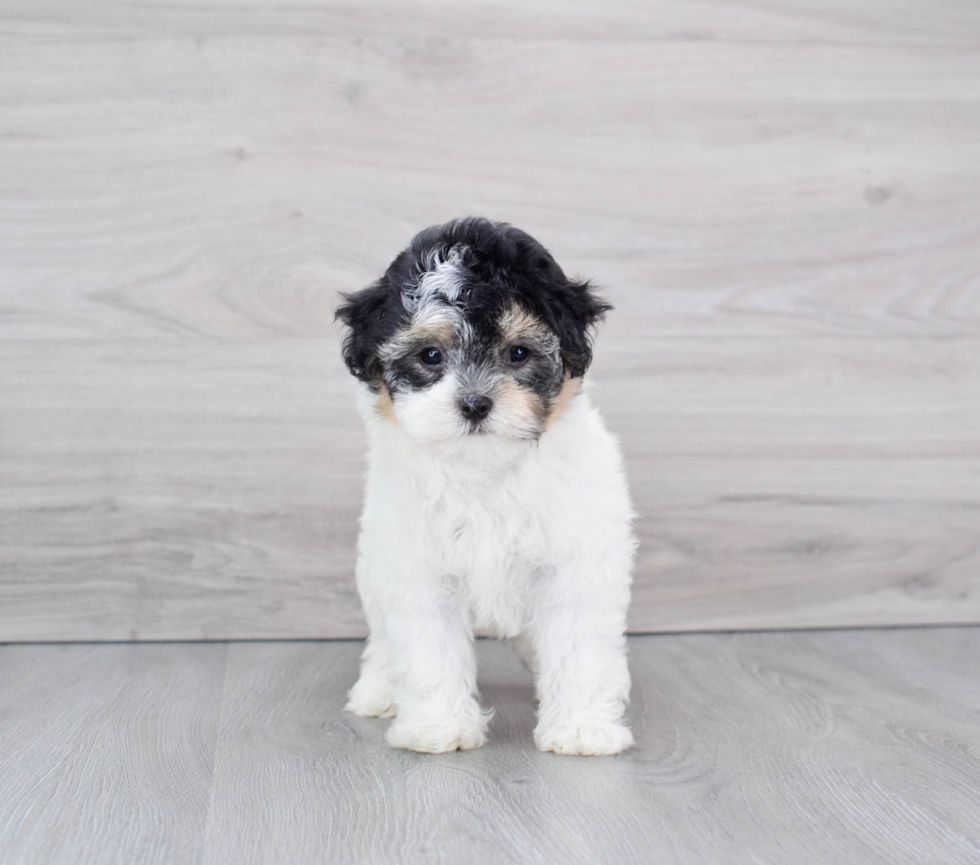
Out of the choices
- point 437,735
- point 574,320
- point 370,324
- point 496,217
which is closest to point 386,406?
point 370,324

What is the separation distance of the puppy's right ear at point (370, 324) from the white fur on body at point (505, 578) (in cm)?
7

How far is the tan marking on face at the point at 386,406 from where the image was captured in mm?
1743

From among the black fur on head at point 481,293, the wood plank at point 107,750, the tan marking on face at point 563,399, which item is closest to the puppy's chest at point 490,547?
the tan marking on face at point 563,399

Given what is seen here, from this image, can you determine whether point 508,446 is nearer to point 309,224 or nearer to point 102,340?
point 309,224

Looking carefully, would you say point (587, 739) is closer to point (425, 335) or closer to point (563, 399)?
point (563, 399)

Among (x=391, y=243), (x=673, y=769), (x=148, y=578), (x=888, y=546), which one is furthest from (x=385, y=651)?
(x=888, y=546)

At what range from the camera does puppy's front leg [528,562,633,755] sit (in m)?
1.77

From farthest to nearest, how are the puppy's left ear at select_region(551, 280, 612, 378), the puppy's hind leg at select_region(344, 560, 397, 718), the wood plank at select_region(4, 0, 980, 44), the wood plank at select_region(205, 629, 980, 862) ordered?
the wood plank at select_region(4, 0, 980, 44)
the puppy's hind leg at select_region(344, 560, 397, 718)
the puppy's left ear at select_region(551, 280, 612, 378)
the wood plank at select_region(205, 629, 980, 862)

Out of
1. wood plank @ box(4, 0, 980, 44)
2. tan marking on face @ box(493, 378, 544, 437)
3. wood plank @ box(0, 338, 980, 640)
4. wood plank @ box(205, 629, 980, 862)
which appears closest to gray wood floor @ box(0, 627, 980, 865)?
wood plank @ box(205, 629, 980, 862)

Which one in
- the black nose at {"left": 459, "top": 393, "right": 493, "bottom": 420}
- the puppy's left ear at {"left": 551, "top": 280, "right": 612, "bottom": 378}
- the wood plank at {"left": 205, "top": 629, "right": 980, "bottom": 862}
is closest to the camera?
the wood plank at {"left": 205, "top": 629, "right": 980, "bottom": 862}

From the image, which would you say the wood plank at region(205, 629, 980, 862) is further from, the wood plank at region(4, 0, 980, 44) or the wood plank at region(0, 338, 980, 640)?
the wood plank at region(4, 0, 980, 44)

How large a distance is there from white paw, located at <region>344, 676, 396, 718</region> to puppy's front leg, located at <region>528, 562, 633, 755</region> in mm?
376

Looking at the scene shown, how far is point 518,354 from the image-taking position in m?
1.67

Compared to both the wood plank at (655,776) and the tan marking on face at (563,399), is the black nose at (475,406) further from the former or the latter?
the wood plank at (655,776)
